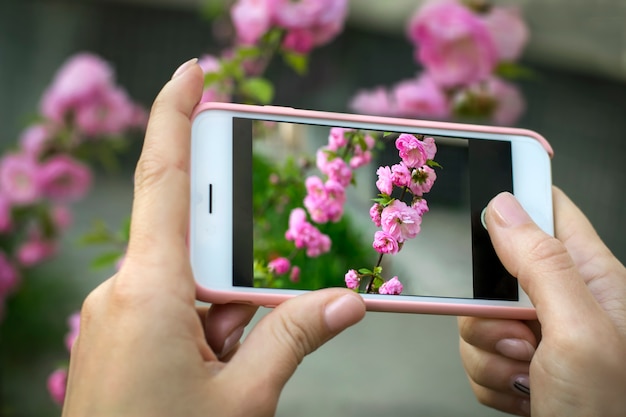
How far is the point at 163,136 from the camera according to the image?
388 millimetres

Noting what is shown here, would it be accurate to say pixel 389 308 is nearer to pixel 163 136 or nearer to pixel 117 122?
pixel 163 136

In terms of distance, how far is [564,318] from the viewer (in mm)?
392

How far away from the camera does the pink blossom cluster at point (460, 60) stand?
61 centimetres

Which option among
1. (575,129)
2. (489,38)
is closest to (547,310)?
(489,38)

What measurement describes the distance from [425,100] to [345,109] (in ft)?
0.56

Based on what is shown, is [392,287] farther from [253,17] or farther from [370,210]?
[253,17]

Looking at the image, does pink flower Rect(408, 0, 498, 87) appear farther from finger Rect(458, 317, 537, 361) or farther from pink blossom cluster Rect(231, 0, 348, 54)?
finger Rect(458, 317, 537, 361)

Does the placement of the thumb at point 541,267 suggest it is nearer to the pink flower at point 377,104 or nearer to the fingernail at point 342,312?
the fingernail at point 342,312

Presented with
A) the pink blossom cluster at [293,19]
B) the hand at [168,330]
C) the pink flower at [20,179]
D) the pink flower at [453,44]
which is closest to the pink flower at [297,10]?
the pink blossom cluster at [293,19]

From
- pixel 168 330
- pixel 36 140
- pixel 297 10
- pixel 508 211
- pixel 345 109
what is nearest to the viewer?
pixel 168 330

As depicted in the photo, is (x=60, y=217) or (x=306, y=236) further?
(x=60, y=217)

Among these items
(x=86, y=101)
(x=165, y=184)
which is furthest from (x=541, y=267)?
(x=86, y=101)

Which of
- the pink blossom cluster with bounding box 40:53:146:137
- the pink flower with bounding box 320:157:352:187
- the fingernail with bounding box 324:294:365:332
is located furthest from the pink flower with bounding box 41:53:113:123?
the fingernail with bounding box 324:294:365:332

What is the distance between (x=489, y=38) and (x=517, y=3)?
0.93 feet
